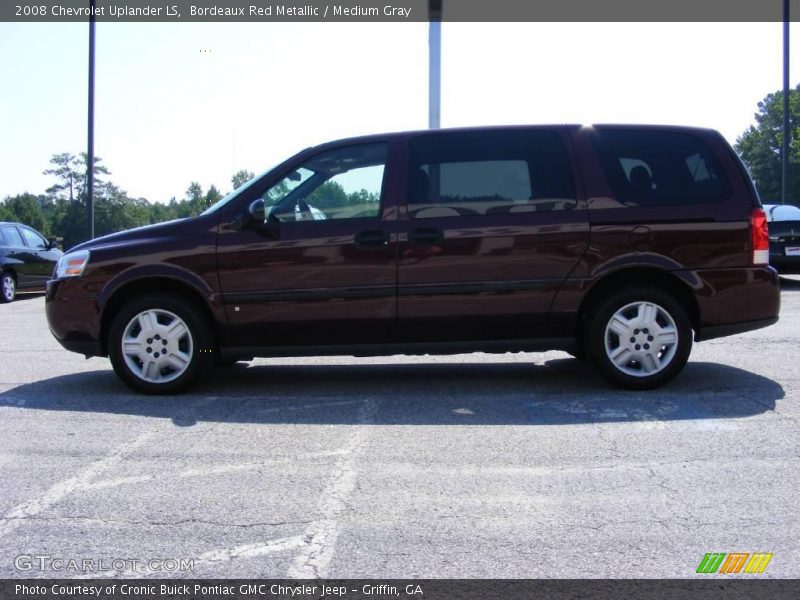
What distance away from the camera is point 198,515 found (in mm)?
3592

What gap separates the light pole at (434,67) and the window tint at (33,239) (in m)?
9.49

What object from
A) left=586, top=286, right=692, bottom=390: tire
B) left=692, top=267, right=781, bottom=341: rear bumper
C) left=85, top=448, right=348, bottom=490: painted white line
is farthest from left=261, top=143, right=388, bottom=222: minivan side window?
left=692, top=267, right=781, bottom=341: rear bumper

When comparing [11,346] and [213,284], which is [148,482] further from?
[11,346]

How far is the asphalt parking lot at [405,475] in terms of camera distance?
316 cm

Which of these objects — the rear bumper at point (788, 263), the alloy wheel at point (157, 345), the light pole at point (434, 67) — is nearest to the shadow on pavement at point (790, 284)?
the rear bumper at point (788, 263)

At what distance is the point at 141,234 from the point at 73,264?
1.84 feet

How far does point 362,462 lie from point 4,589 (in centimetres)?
187

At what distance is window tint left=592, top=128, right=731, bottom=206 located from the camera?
19.7ft

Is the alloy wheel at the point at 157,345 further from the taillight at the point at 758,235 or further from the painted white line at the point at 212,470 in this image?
the taillight at the point at 758,235

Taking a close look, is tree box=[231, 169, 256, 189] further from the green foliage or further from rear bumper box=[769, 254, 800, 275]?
the green foliage

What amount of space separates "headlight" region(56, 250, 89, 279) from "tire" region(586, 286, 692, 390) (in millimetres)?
3693

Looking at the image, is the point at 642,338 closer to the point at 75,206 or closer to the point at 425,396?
the point at 425,396

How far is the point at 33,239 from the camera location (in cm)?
1755

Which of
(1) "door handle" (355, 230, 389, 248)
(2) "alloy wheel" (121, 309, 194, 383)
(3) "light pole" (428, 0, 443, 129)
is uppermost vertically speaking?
(3) "light pole" (428, 0, 443, 129)
